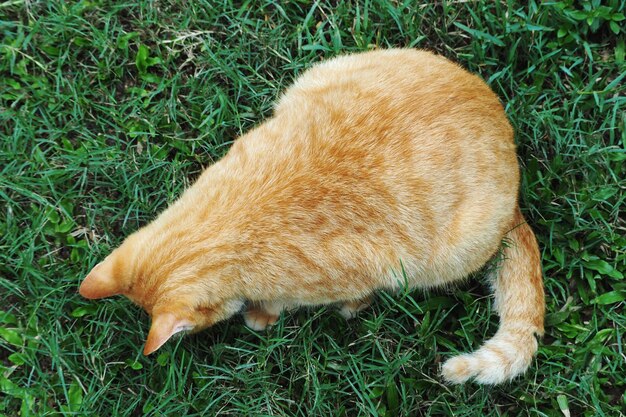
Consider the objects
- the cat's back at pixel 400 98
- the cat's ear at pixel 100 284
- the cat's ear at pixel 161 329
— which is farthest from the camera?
the cat's back at pixel 400 98

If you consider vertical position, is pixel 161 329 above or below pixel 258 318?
above

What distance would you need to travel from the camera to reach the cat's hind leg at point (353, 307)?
3723 millimetres

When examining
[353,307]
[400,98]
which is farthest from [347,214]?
[353,307]

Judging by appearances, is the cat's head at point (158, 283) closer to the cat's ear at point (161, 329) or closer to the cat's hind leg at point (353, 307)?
the cat's ear at point (161, 329)

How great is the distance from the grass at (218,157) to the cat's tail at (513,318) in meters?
0.20

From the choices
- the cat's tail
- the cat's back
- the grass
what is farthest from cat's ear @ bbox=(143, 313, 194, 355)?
the cat's tail

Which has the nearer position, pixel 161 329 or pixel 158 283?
pixel 161 329

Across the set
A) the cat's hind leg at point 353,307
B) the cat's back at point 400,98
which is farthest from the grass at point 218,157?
the cat's back at point 400,98

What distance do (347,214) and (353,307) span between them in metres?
0.79

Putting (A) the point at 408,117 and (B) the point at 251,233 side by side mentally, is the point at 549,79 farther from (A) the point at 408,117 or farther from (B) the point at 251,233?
(B) the point at 251,233

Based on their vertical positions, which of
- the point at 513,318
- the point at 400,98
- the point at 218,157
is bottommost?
the point at 513,318

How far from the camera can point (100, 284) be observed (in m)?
3.06

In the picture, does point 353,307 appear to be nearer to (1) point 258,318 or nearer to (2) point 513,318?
(1) point 258,318

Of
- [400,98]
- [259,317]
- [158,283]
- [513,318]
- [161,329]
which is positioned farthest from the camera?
[259,317]
